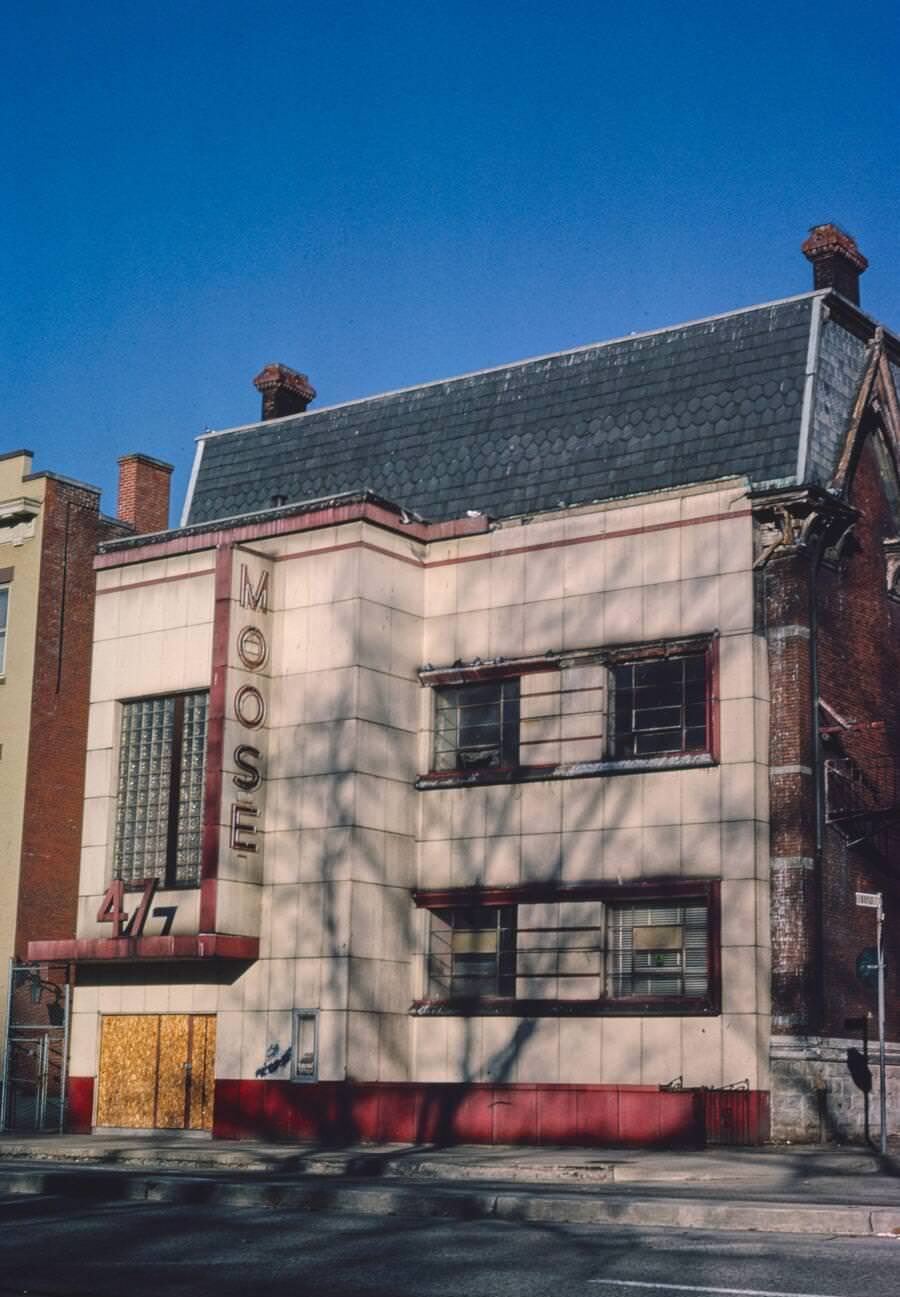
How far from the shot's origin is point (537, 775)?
30984 millimetres

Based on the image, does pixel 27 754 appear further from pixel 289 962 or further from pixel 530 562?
pixel 530 562

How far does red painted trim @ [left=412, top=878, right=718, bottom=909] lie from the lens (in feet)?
A: 95.0

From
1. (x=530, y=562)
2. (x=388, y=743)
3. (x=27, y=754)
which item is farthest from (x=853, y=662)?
(x=27, y=754)

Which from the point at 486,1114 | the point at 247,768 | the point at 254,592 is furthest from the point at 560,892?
the point at 254,592

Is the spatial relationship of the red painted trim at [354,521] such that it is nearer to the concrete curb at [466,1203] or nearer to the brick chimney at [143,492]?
the brick chimney at [143,492]

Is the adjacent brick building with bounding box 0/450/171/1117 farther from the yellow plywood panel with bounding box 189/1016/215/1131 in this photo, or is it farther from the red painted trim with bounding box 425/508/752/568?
the red painted trim with bounding box 425/508/752/568

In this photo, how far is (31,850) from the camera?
122ft

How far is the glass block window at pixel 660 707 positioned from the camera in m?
29.7

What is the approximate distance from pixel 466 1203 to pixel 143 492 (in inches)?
1100

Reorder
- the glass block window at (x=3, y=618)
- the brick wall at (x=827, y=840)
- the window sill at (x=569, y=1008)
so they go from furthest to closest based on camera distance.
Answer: the glass block window at (x=3, y=618)
the window sill at (x=569, y=1008)
the brick wall at (x=827, y=840)

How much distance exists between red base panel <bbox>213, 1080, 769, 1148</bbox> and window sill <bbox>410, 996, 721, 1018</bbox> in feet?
4.20

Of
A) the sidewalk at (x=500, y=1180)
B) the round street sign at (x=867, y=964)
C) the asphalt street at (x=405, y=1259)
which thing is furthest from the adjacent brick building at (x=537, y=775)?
the asphalt street at (x=405, y=1259)

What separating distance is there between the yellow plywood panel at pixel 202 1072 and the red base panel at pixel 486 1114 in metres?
0.54

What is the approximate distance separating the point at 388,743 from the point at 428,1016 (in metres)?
4.81
